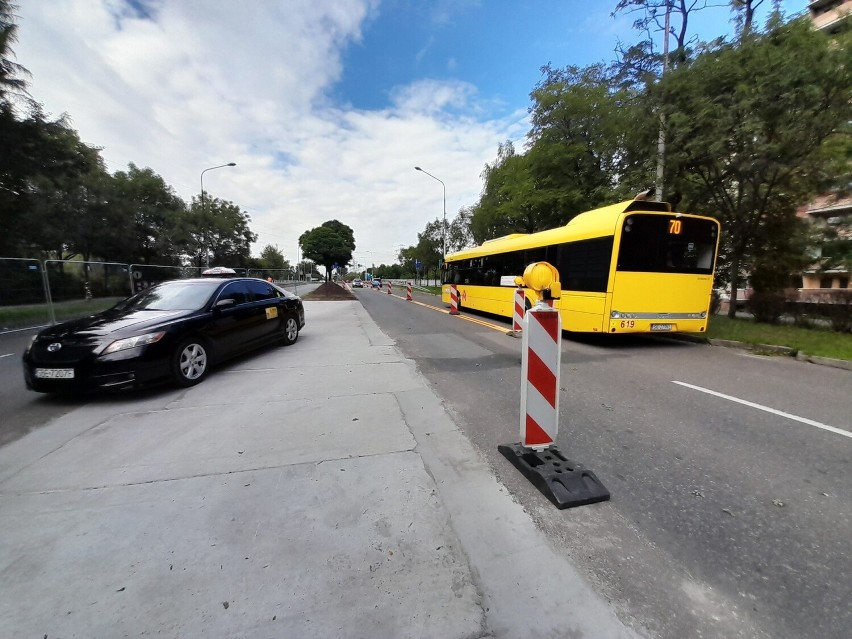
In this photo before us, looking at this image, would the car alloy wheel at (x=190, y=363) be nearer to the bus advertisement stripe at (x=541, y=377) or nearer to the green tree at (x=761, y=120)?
the bus advertisement stripe at (x=541, y=377)

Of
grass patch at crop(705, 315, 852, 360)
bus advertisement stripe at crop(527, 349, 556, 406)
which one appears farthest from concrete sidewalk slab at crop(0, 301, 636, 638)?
grass patch at crop(705, 315, 852, 360)

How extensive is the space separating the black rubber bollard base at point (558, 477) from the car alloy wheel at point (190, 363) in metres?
4.62

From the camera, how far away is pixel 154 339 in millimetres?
4855

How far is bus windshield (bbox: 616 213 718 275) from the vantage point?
25.9ft

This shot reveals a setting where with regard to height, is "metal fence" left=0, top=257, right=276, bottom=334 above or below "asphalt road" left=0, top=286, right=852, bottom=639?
above

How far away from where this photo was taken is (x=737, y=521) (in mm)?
2416

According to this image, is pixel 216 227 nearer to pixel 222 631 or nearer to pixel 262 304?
pixel 262 304

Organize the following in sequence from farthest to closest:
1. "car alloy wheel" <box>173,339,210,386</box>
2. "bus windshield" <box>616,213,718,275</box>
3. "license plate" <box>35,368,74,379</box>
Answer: "bus windshield" <box>616,213,718,275</box>
"car alloy wheel" <box>173,339,210,386</box>
"license plate" <box>35,368,74,379</box>

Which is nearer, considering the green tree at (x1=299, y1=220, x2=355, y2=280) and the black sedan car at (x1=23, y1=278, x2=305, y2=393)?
the black sedan car at (x1=23, y1=278, x2=305, y2=393)

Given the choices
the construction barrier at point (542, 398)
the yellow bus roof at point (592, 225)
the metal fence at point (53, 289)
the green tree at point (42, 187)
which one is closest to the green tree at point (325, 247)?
the green tree at point (42, 187)

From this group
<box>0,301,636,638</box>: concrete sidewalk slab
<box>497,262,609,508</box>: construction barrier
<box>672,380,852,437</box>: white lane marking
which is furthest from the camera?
<box>672,380,852,437</box>: white lane marking

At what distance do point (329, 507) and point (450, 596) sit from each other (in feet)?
3.48

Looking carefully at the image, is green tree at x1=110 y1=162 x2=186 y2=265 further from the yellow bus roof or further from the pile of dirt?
the yellow bus roof

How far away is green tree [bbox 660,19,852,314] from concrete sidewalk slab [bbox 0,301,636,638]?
10.9 metres
